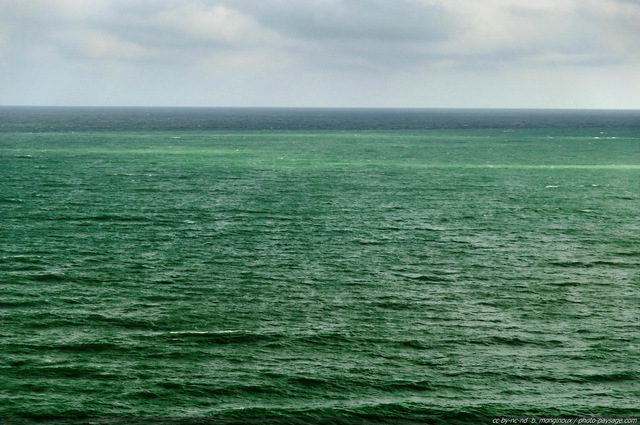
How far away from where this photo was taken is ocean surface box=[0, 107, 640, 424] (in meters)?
29.5

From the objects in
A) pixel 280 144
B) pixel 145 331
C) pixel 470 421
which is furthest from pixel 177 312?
pixel 280 144

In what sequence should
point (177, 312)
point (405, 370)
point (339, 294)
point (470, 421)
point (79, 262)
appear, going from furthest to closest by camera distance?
point (79, 262) < point (339, 294) < point (177, 312) < point (405, 370) < point (470, 421)

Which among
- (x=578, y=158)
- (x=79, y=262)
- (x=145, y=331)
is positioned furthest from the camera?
(x=578, y=158)

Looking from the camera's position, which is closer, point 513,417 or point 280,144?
point 513,417

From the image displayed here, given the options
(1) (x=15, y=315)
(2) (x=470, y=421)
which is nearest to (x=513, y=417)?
(2) (x=470, y=421)

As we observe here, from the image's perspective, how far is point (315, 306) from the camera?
40969 millimetres

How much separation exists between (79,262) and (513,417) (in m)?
31.7

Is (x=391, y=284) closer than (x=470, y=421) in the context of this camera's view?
No

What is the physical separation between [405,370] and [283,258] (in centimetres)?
2068

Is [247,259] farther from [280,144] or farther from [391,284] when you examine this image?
[280,144]

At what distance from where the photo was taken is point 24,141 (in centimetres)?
17688

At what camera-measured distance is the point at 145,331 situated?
36.4 meters

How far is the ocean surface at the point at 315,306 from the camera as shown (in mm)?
29453

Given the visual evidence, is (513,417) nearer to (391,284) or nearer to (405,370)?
(405,370)
